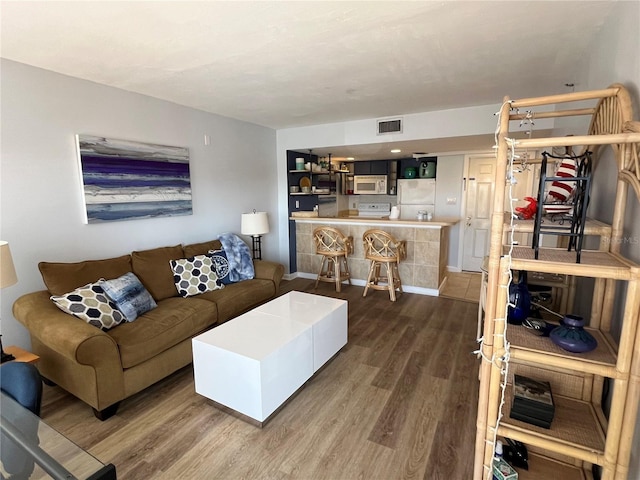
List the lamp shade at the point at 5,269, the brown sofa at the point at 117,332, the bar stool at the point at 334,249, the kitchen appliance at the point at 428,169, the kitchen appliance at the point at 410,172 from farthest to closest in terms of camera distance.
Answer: the kitchen appliance at the point at 410,172, the kitchen appliance at the point at 428,169, the bar stool at the point at 334,249, the brown sofa at the point at 117,332, the lamp shade at the point at 5,269

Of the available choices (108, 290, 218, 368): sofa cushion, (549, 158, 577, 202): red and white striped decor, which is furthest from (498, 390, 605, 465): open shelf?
(108, 290, 218, 368): sofa cushion

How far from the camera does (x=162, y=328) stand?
2398 millimetres

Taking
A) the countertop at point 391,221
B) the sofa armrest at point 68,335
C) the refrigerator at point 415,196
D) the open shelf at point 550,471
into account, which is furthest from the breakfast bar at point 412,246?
the sofa armrest at point 68,335

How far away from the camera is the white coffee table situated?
1.97 m

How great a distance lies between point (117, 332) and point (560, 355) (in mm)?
2551

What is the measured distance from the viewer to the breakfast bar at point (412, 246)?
4.32 m

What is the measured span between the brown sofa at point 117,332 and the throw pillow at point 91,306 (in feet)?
0.18

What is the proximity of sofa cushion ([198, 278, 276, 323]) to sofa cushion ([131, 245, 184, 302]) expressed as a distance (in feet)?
1.02

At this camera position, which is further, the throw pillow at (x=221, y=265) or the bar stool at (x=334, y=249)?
the bar stool at (x=334, y=249)

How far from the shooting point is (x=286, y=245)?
527 cm

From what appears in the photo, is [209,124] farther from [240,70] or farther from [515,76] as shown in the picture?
[515,76]

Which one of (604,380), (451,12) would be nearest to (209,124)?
(451,12)

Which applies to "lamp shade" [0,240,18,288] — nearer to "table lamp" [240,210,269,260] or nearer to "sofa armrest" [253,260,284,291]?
"sofa armrest" [253,260,284,291]

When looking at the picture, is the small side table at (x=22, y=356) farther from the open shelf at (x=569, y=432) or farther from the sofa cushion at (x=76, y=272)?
the open shelf at (x=569, y=432)
